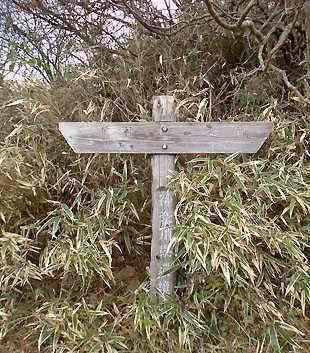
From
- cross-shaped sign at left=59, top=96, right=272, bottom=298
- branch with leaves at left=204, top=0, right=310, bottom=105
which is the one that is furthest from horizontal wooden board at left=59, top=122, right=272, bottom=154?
branch with leaves at left=204, top=0, right=310, bottom=105

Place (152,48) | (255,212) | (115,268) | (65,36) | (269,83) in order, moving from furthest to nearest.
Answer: (65,36) < (152,48) < (269,83) < (115,268) < (255,212)

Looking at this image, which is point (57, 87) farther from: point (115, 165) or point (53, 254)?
point (53, 254)

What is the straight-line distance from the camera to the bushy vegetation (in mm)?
2375

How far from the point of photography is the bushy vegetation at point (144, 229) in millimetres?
2375

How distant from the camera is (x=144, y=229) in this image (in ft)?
9.17

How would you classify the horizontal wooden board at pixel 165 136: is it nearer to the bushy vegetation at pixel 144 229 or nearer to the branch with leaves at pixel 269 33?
the bushy vegetation at pixel 144 229

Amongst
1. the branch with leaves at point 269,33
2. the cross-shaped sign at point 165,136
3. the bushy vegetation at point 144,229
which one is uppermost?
the branch with leaves at point 269,33

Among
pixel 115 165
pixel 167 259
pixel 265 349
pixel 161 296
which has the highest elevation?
pixel 115 165

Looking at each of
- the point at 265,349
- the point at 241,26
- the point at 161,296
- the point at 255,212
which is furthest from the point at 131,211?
the point at 241,26

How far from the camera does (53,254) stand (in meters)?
2.56

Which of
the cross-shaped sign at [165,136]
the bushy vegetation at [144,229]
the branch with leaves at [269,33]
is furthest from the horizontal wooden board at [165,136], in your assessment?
the branch with leaves at [269,33]

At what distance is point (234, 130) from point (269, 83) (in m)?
0.93

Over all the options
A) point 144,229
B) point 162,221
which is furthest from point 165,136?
point 144,229

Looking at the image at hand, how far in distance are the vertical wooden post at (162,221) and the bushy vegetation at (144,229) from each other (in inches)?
2.2
